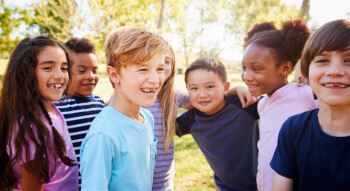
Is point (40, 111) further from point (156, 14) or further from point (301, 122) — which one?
point (156, 14)

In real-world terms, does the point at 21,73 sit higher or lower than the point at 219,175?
higher

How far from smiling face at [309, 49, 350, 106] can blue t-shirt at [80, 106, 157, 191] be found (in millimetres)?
1116

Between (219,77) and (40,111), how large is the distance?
1683mm

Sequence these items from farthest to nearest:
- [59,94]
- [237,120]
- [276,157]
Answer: [237,120] → [59,94] → [276,157]

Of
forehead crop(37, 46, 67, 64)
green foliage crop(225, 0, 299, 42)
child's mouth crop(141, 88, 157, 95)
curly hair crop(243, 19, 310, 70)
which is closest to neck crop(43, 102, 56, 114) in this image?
forehead crop(37, 46, 67, 64)

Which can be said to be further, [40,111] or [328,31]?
[40,111]

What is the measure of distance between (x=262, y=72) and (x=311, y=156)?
34.0 inches

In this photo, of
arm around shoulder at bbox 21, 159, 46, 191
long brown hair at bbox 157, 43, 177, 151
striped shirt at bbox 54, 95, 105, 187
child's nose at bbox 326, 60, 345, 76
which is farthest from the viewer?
long brown hair at bbox 157, 43, 177, 151

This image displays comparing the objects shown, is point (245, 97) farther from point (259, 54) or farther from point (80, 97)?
point (80, 97)

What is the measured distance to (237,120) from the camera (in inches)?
90.3

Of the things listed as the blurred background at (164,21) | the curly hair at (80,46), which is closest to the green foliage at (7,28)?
the blurred background at (164,21)

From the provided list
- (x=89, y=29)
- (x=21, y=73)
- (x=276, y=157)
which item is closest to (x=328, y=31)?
(x=276, y=157)

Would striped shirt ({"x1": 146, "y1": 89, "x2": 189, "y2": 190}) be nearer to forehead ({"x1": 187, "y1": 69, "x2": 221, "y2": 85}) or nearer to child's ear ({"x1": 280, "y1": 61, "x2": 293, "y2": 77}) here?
forehead ({"x1": 187, "y1": 69, "x2": 221, "y2": 85})

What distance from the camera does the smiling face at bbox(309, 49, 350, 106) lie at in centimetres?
119
